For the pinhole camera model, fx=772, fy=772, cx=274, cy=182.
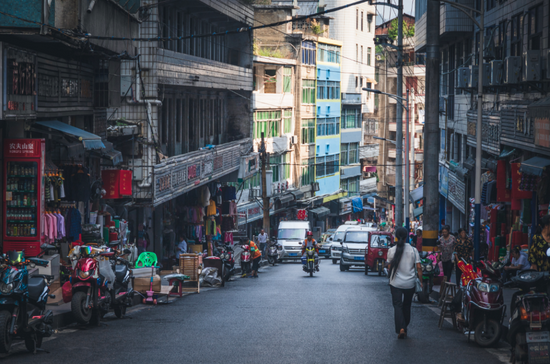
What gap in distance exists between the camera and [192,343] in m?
11.2

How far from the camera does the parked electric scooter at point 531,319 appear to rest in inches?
347

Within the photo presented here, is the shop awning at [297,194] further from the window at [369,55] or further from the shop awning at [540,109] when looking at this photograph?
the shop awning at [540,109]

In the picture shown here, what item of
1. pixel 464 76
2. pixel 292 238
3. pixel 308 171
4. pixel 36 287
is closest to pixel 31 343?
pixel 36 287

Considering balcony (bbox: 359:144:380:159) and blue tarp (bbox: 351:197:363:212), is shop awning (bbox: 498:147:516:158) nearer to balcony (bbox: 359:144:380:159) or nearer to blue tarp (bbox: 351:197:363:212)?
blue tarp (bbox: 351:197:363:212)

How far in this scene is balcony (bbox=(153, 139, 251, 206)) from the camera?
27.4 metres

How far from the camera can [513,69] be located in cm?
2108

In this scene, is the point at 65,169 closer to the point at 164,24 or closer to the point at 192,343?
the point at 192,343

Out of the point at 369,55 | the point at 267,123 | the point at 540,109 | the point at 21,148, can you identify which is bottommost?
the point at 21,148

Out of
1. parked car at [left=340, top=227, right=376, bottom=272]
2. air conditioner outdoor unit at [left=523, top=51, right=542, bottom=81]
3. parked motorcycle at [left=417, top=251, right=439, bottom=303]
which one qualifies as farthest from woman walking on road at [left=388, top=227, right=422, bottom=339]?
parked car at [left=340, top=227, right=376, bottom=272]

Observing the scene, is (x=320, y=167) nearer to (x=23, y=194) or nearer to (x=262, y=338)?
(x=23, y=194)

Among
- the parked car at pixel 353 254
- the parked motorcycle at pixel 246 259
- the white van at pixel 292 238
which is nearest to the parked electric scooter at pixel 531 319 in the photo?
the parked motorcycle at pixel 246 259

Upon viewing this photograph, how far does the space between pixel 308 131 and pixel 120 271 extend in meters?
52.6

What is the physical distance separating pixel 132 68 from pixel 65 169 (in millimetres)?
8930

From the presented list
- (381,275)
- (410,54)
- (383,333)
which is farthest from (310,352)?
(410,54)
